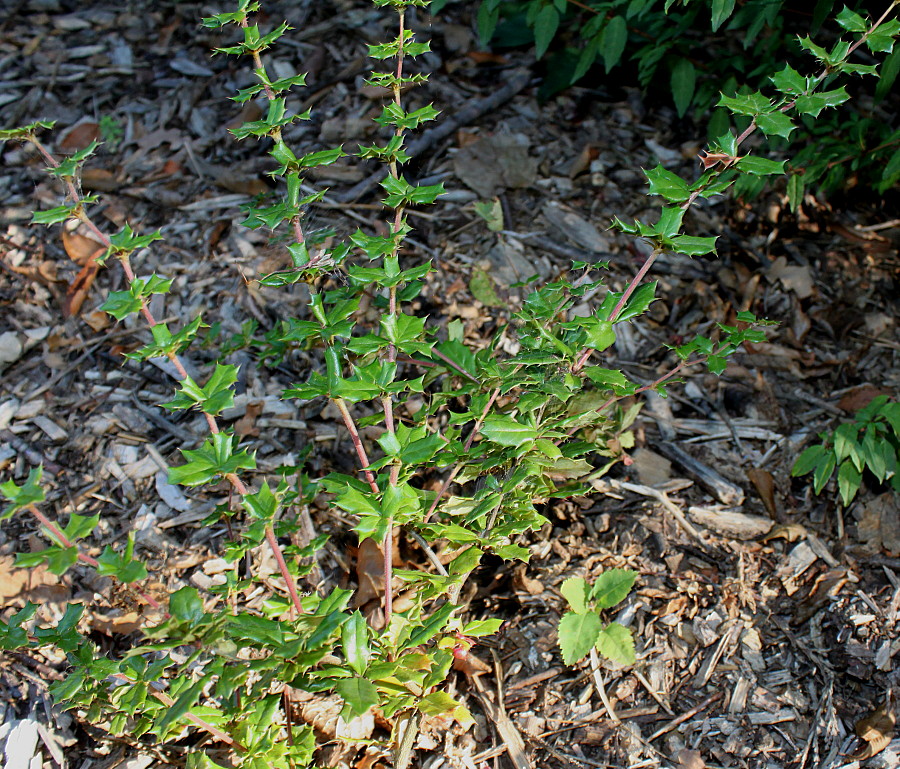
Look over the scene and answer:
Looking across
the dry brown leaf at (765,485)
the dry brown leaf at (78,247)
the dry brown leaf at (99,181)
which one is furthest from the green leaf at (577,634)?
the dry brown leaf at (99,181)

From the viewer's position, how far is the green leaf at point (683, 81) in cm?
352

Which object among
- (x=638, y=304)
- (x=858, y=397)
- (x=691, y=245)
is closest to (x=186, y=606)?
(x=638, y=304)

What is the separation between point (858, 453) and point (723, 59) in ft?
6.28

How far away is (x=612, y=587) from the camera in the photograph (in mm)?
2422

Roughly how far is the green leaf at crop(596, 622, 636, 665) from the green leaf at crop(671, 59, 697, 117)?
2.33m

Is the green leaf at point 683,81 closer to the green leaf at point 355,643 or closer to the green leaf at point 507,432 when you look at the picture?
the green leaf at point 507,432

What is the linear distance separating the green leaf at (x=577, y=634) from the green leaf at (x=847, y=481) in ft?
3.20

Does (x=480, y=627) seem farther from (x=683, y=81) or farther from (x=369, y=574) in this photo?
(x=683, y=81)

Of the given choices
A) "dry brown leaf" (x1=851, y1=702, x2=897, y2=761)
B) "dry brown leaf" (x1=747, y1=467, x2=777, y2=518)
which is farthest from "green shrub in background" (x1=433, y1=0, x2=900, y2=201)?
"dry brown leaf" (x1=851, y1=702, x2=897, y2=761)

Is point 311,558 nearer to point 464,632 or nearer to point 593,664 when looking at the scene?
point 464,632

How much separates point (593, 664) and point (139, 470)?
1.76 m

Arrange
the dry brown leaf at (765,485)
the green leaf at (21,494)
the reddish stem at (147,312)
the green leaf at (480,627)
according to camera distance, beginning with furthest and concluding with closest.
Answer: the dry brown leaf at (765,485), the green leaf at (480,627), the reddish stem at (147,312), the green leaf at (21,494)

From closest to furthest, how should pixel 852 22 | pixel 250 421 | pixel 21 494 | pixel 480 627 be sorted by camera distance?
pixel 21 494 < pixel 852 22 < pixel 480 627 < pixel 250 421

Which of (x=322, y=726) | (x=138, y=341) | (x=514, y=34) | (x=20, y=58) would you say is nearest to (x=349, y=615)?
(x=322, y=726)
